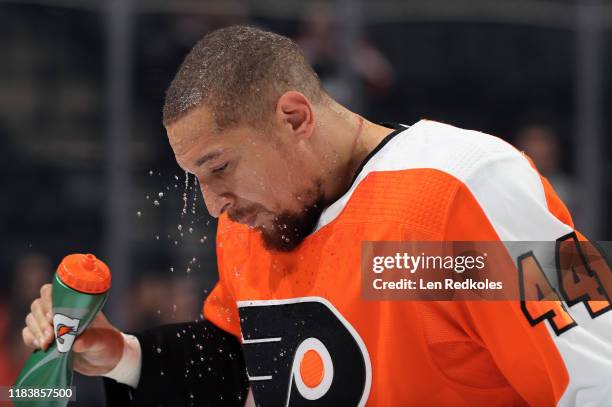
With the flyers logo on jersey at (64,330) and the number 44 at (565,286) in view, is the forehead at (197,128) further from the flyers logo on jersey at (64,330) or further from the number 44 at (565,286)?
the number 44 at (565,286)

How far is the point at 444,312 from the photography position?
2.09m

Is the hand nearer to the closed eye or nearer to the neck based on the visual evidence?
the closed eye

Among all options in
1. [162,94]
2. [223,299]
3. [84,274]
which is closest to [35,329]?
[84,274]

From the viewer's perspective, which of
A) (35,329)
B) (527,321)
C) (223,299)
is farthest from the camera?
(223,299)

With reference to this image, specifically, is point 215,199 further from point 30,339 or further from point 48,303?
point 30,339

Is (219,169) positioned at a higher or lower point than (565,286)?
higher

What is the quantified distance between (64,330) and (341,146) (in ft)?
2.47

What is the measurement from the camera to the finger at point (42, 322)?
2389 mm

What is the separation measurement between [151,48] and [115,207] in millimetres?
958

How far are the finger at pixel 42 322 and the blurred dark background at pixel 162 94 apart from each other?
2776mm

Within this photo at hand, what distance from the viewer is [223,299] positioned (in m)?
2.76

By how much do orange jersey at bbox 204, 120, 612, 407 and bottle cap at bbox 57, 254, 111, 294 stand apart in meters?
0.37

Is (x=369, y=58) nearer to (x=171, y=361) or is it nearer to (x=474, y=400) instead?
(x=171, y=361)

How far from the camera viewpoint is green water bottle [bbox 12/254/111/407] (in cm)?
232
